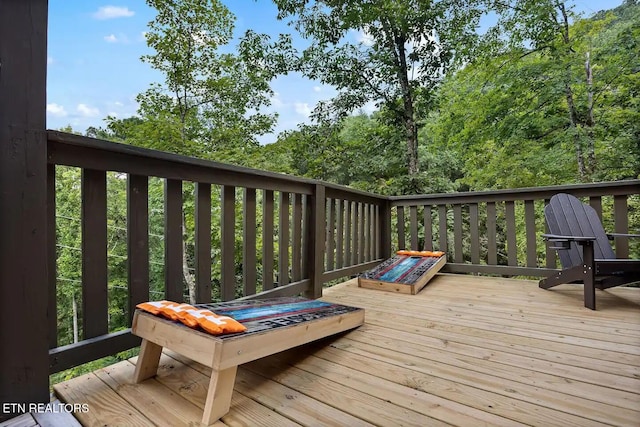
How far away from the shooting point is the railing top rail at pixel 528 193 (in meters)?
2.66

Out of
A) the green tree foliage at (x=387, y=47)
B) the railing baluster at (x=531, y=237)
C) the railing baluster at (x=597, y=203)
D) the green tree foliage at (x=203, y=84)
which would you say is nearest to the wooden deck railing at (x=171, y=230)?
the railing baluster at (x=531, y=237)

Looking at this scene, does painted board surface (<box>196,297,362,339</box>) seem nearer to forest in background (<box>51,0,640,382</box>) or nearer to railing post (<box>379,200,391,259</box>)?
railing post (<box>379,200,391,259</box>)

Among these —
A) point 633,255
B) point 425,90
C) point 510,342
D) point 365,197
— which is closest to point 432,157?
point 425,90

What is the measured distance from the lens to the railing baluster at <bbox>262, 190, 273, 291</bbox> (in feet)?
6.65

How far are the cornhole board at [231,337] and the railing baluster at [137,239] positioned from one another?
0.60 feet

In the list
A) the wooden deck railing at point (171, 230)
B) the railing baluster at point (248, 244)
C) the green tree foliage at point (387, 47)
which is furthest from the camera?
the green tree foliage at point (387, 47)

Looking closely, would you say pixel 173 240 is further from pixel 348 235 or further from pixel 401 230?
pixel 401 230

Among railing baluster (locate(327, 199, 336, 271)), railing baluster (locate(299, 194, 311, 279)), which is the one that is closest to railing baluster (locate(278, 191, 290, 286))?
railing baluster (locate(299, 194, 311, 279))

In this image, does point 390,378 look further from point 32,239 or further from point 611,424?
point 32,239

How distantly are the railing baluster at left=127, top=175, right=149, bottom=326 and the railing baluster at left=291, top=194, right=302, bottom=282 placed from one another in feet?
3.67

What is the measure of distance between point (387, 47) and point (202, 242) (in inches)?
225

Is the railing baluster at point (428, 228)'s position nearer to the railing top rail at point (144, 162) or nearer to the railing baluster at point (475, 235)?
the railing baluster at point (475, 235)

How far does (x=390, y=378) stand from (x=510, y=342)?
0.74m

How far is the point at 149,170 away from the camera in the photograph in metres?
1.37
